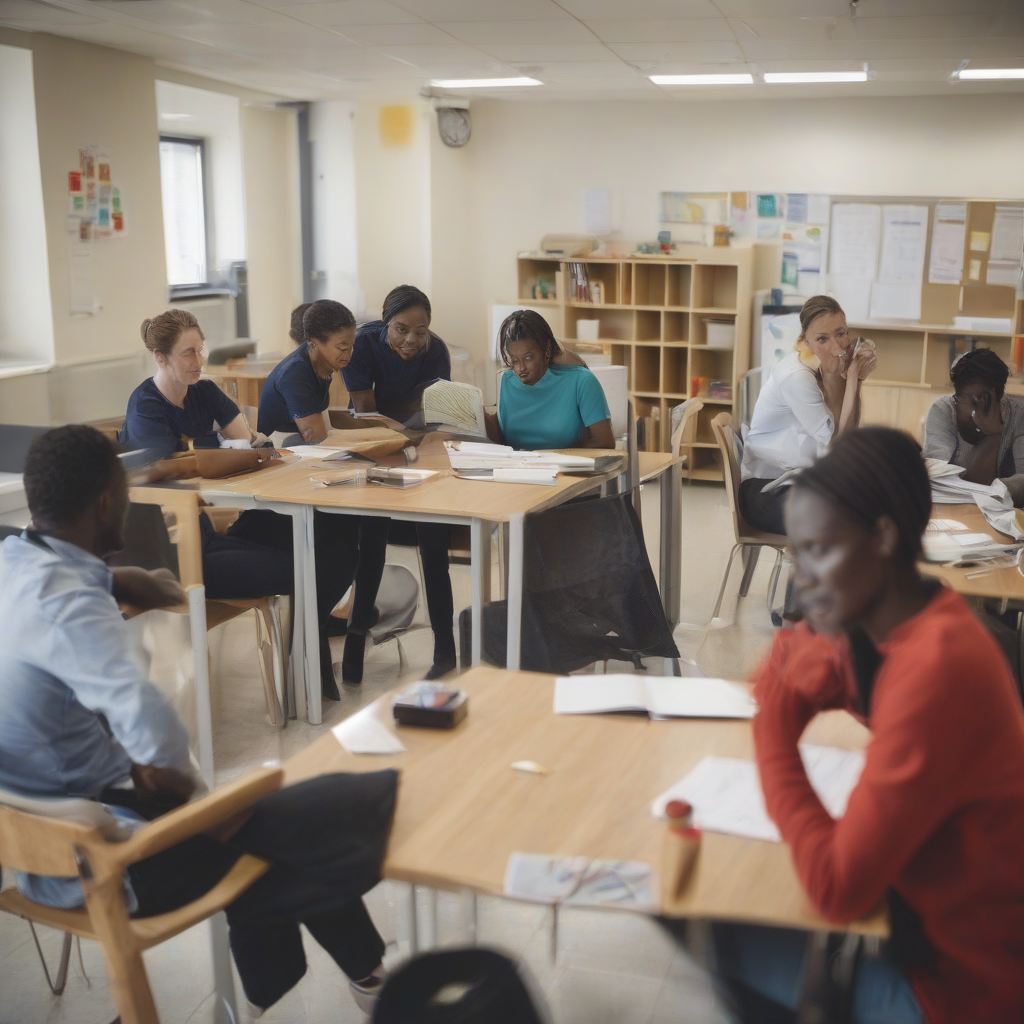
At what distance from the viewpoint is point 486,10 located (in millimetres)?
4578

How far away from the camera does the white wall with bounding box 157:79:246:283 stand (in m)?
7.31

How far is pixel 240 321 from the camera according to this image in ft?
25.8

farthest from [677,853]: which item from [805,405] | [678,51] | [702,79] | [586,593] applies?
[702,79]

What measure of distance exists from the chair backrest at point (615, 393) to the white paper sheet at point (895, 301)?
3.07m

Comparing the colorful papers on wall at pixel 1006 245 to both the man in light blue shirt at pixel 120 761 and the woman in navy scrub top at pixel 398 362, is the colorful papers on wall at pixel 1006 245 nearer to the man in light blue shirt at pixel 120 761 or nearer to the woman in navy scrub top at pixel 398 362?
the woman in navy scrub top at pixel 398 362

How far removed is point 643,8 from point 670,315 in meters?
3.09

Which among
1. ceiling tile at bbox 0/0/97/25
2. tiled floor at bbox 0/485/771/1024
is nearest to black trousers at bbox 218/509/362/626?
tiled floor at bbox 0/485/771/1024

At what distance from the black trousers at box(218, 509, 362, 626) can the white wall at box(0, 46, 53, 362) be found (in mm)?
2797

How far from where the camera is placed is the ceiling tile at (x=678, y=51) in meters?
5.27

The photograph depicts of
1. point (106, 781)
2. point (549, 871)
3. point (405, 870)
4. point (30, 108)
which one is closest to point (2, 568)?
point (106, 781)

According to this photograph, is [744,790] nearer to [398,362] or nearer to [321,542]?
[321,542]

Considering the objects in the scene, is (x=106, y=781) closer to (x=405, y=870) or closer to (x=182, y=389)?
→ (x=405, y=870)

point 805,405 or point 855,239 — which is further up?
point 855,239

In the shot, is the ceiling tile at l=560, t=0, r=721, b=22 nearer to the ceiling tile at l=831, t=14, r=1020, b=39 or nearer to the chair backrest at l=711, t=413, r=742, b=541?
the ceiling tile at l=831, t=14, r=1020, b=39
